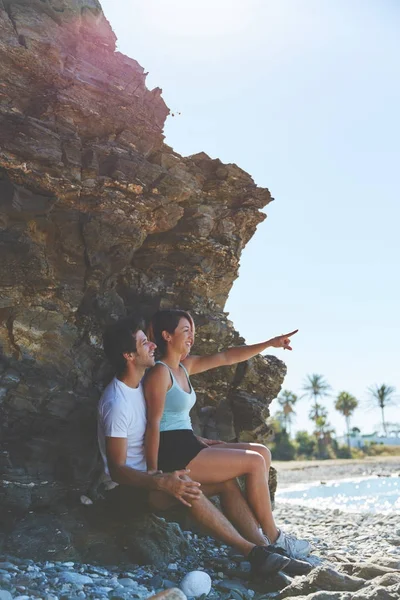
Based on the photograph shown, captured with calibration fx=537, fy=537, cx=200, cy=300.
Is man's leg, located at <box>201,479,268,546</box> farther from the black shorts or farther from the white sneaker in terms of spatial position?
the black shorts

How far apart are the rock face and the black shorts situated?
1.65 m

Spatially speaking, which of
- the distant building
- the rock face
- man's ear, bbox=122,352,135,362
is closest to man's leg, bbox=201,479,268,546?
man's ear, bbox=122,352,135,362

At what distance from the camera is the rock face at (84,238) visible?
26.6 ft

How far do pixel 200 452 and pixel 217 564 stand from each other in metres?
1.52

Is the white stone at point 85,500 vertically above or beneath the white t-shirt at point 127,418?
beneath

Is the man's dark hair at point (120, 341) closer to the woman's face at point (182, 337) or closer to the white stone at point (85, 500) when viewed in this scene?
the woman's face at point (182, 337)

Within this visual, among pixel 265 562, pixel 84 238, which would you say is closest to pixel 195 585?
pixel 265 562

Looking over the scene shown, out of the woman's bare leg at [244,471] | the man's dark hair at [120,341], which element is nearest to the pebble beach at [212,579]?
the woman's bare leg at [244,471]

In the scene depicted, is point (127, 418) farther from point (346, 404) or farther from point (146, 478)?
point (346, 404)

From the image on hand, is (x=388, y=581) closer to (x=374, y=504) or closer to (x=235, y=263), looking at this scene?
(x=235, y=263)

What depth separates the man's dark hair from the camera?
7523mm

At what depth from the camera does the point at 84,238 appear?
9188 millimetres

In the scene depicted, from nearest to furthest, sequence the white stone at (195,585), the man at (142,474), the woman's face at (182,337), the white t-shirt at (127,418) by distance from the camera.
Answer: the white stone at (195,585) < the man at (142,474) < the white t-shirt at (127,418) < the woman's face at (182,337)

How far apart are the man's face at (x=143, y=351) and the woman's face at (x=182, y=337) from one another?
15.5 inches
